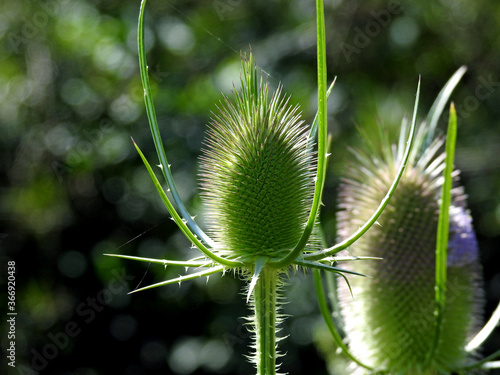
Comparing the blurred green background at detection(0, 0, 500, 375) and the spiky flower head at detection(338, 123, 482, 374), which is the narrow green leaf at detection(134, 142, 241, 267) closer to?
the spiky flower head at detection(338, 123, 482, 374)

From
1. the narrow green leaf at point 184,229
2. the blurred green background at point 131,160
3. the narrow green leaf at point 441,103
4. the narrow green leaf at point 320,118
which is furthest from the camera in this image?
the blurred green background at point 131,160

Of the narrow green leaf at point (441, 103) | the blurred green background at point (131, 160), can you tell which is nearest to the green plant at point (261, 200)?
the narrow green leaf at point (441, 103)

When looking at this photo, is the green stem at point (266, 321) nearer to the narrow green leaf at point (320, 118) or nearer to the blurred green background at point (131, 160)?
the narrow green leaf at point (320, 118)

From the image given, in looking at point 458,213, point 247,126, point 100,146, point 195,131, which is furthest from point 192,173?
point 247,126

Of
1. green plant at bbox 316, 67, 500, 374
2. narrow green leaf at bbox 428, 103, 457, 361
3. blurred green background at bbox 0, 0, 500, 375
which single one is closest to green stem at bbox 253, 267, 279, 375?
narrow green leaf at bbox 428, 103, 457, 361

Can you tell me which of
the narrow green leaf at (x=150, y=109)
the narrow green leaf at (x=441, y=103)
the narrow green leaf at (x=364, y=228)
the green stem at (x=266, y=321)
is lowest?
the green stem at (x=266, y=321)

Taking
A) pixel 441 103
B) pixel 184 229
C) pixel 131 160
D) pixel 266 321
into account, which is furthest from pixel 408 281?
pixel 131 160
